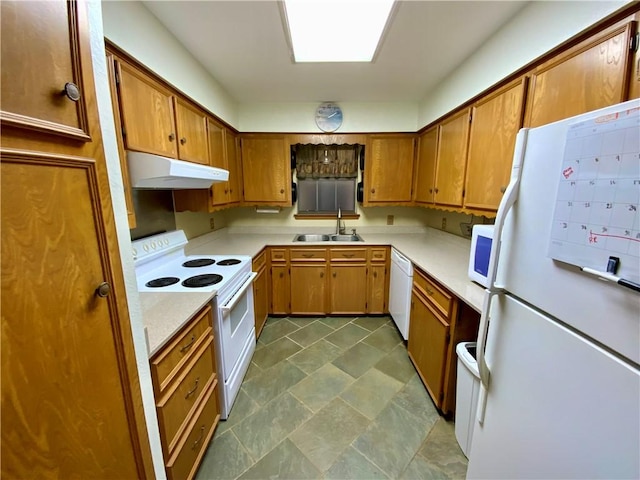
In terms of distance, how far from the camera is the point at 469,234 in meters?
2.44

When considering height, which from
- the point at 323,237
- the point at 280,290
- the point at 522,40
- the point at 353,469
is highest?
the point at 522,40

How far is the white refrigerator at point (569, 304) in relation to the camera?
51cm

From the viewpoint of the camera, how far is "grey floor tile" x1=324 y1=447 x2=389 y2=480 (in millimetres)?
1302

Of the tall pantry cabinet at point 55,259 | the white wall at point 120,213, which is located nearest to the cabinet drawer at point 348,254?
the white wall at point 120,213

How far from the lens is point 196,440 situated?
128 centimetres

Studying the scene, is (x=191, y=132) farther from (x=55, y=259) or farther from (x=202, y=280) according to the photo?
(x=55, y=259)

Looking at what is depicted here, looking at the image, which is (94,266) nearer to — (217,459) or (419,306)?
(217,459)

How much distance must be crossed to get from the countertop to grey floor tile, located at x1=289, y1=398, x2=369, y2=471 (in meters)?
1.02

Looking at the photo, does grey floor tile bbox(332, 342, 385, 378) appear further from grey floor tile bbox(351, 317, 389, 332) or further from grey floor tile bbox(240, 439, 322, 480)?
grey floor tile bbox(240, 439, 322, 480)

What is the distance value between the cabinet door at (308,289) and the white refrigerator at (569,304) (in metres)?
2.00

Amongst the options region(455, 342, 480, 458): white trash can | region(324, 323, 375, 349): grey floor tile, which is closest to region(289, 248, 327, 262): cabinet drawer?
region(324, 323, 375, 349): grey floor tile

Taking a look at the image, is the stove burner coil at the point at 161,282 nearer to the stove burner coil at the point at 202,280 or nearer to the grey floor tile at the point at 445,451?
the stove burner coil at the point at 202,280

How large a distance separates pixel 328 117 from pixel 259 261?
6.06ft

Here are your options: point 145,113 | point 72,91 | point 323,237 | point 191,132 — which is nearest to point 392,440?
point 72,91
